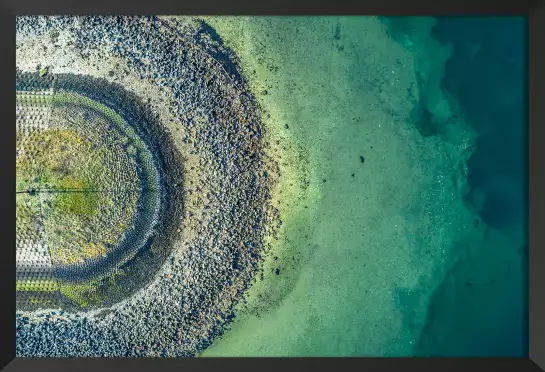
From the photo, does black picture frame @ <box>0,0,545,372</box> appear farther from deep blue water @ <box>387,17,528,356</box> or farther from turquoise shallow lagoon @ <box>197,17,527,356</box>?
turquoise shallow lagoon @ <box>197,17,527,356</box>

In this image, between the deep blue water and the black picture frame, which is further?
the deep blue water

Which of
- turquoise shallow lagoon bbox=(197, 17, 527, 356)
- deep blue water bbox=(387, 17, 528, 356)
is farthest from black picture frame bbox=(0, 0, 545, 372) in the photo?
turquoise shallow lagoon bbox=(197, 17, 527, 356)

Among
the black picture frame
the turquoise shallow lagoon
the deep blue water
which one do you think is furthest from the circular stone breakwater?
the deep blue water
